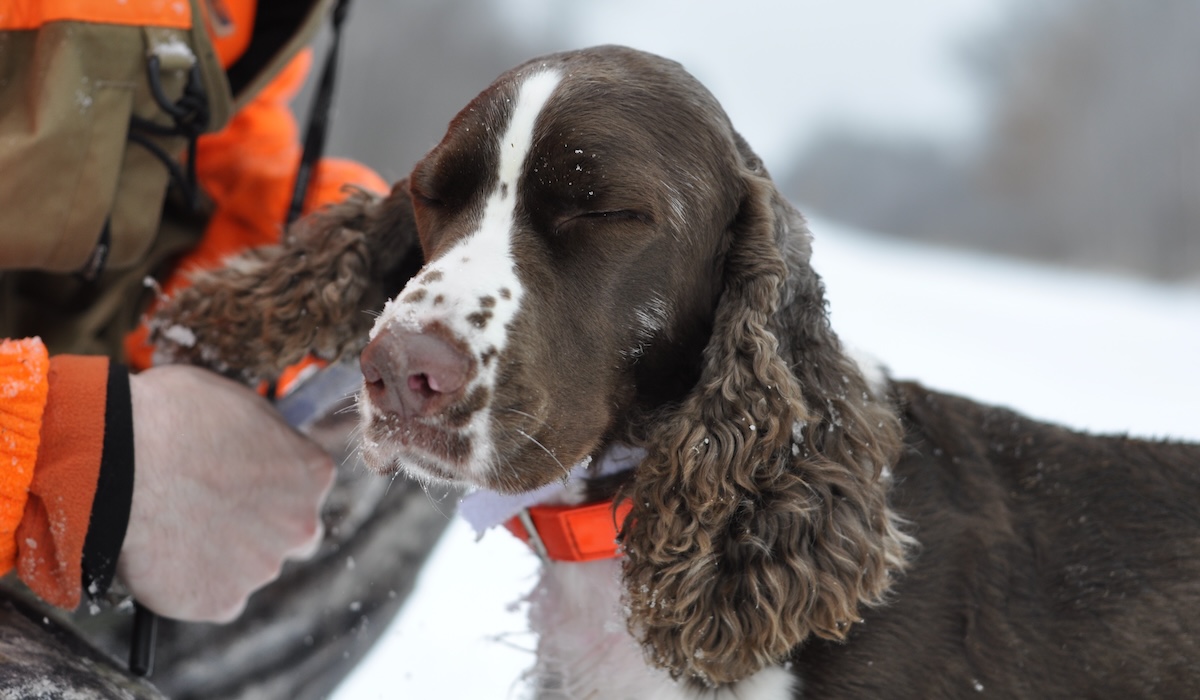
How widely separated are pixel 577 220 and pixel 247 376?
3.52 ft

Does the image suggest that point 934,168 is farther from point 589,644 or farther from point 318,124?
point 589,644

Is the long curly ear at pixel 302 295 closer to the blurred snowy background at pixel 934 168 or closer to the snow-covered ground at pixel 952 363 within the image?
the blurred snowy background at pixel 934 168

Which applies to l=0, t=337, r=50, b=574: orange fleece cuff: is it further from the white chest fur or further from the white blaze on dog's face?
the white chest fur

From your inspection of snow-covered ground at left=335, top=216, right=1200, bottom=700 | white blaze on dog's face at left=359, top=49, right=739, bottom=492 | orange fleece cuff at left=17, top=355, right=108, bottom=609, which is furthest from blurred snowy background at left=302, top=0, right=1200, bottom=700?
orange fleece cuff at left=17, top=355, right=108, bottom=609

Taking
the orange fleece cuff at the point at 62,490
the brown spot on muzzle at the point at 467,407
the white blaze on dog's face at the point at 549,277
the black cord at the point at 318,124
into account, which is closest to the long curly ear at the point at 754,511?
the white blaze on dog's face at the point at 549,277

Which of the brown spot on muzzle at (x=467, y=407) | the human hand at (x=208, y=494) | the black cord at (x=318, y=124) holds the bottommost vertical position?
the human hand at (x=208, y=494)

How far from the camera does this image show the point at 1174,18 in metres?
19.7

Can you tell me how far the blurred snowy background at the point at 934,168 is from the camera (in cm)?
380

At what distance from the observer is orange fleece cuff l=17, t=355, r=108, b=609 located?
213 cm

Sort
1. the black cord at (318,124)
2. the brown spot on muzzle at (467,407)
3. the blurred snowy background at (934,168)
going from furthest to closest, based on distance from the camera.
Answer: the blurred snowy background at (934,168), the black cord at (318,124), the brown spot on muzzle at (467,407)

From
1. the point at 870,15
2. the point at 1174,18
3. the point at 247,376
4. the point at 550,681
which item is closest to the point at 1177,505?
the point at 550,681

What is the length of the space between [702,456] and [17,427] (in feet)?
4.29

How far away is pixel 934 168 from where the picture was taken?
22.1 metres

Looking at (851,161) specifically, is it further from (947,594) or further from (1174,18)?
(947,594)
